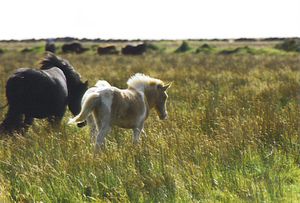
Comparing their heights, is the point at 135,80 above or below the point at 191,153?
above

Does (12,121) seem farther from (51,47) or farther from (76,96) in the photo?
(51,47)

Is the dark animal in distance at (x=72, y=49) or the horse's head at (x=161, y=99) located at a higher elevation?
the horse's head at (x=161, y=99)

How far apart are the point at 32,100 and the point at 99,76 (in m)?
10.1

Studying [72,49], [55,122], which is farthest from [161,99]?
[72,49]

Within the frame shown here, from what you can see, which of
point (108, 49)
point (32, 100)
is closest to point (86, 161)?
point (32, 100)

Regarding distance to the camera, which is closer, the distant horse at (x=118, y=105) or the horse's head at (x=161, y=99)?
the distant horse at (x=118, y=105)

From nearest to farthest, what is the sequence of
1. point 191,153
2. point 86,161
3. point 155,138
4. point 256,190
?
point 256,190 < point 86,161 < point 191,153 < point 155,138

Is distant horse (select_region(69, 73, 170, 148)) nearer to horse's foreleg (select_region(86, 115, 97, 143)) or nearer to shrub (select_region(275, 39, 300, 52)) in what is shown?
horse's foreleg (select_region(86, 115, 97, 143))

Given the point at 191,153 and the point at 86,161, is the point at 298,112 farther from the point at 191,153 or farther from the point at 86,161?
the point at 86,161

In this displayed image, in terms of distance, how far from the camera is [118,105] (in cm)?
596

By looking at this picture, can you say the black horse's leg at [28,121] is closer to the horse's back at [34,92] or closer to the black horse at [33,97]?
the black horse at [33,97]

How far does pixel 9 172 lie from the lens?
5109mm

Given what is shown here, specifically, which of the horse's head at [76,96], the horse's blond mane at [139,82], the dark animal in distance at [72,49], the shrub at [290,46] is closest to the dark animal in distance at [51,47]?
the dark animal in distance at [72,49]

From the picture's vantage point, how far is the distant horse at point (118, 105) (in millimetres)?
5691
